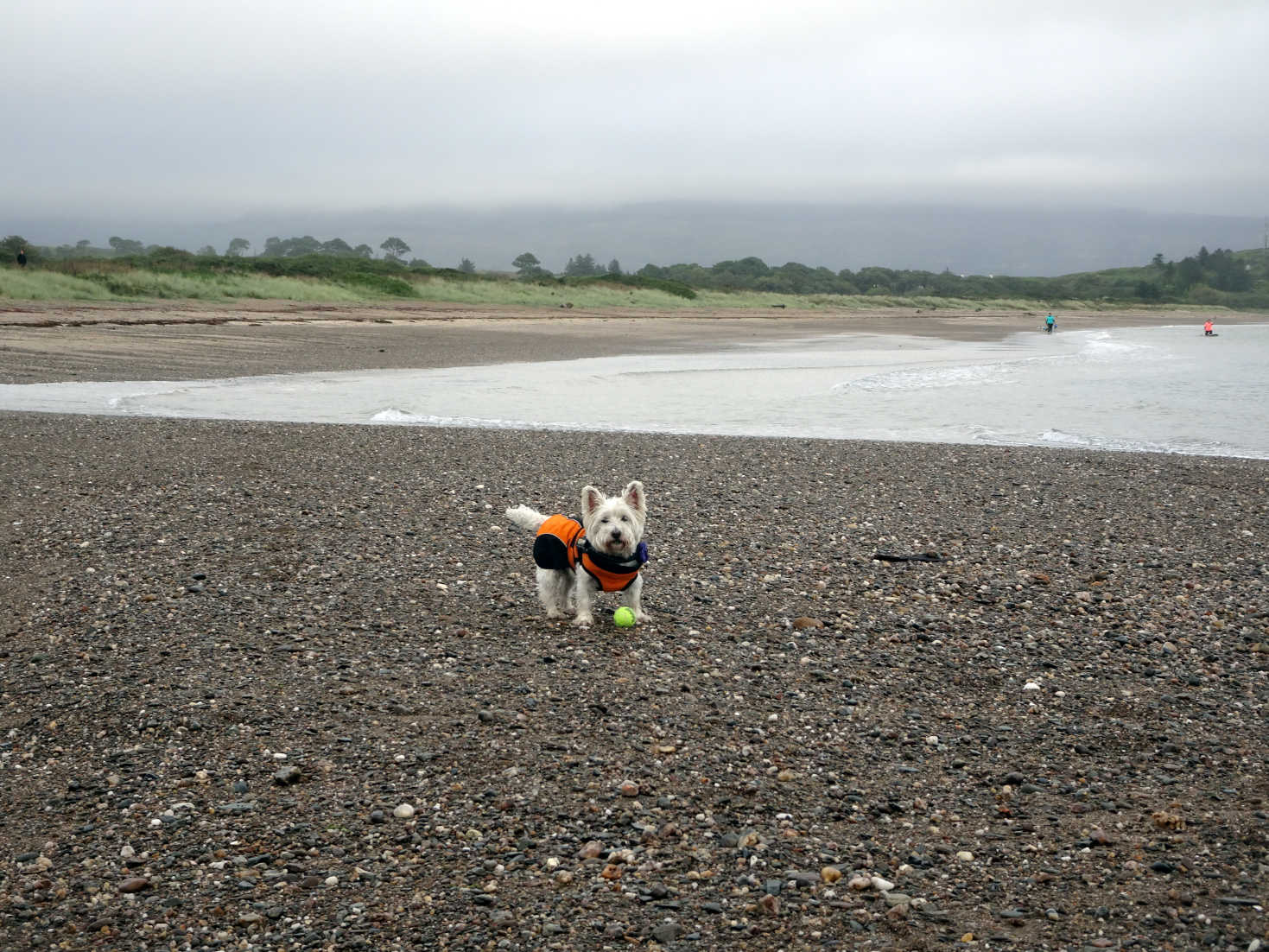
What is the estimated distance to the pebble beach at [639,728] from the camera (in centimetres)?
399

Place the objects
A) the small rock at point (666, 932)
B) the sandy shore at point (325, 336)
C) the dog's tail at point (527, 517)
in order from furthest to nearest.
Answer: the sandy shore at point (325, 336), the dog's tail at point (527, 517), the small rock at point (666, 932)

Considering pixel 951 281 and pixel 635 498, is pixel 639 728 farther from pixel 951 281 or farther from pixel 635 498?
pixel 951 281

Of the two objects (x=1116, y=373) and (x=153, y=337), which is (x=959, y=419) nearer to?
(x=1116, y=373)

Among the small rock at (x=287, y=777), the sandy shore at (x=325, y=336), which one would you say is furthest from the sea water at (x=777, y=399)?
the small rock at (x=287, y=777)

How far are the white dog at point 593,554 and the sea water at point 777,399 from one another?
10527mm

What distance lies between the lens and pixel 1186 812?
15.4ft

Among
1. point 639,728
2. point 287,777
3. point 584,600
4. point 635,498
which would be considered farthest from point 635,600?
point 287,777

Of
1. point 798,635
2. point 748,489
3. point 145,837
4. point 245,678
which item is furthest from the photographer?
point 748,489

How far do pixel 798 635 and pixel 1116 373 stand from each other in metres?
29.8

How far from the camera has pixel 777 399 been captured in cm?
2339

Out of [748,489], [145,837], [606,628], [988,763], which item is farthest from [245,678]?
[748,489]

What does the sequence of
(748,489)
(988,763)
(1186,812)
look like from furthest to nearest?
(748,489)
(988,763)
(1186,812)

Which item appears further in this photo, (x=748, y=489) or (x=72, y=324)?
(x=72, y=324)

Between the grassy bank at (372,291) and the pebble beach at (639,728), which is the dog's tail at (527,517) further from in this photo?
the grassy bank at (372,291)
